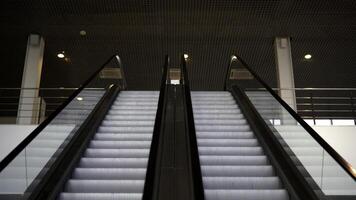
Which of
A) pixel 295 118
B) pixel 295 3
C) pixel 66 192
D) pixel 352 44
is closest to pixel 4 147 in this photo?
pixel 66 192

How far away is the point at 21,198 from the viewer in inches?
163

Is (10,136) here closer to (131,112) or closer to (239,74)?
(131,112)

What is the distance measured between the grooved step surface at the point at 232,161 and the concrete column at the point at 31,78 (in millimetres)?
5816

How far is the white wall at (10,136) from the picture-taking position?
882 cm

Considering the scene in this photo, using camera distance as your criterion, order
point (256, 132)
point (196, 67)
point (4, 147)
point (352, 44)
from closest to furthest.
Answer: point (256, 132) < point (4, 147) < point (352, 44) < point (196, 67)

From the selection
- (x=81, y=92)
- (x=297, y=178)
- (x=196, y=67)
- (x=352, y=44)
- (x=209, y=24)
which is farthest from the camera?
(x=196, y=67)

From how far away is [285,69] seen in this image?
12.5m

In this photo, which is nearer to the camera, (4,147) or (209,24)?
(4,147)

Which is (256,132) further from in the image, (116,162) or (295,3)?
(295,3)

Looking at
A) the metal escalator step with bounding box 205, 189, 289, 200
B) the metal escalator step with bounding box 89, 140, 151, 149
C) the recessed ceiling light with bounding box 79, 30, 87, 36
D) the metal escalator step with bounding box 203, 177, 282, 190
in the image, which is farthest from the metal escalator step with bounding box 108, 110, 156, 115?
the recessed ceiling light with bounding box 79, 30, 87, 36

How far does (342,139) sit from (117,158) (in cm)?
517

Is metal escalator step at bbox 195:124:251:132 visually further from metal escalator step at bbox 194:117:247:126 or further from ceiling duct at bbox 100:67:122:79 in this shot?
ceiling duct at bbox 100:67:122:79

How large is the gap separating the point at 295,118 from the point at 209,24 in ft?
23.1

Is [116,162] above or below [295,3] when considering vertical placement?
below
